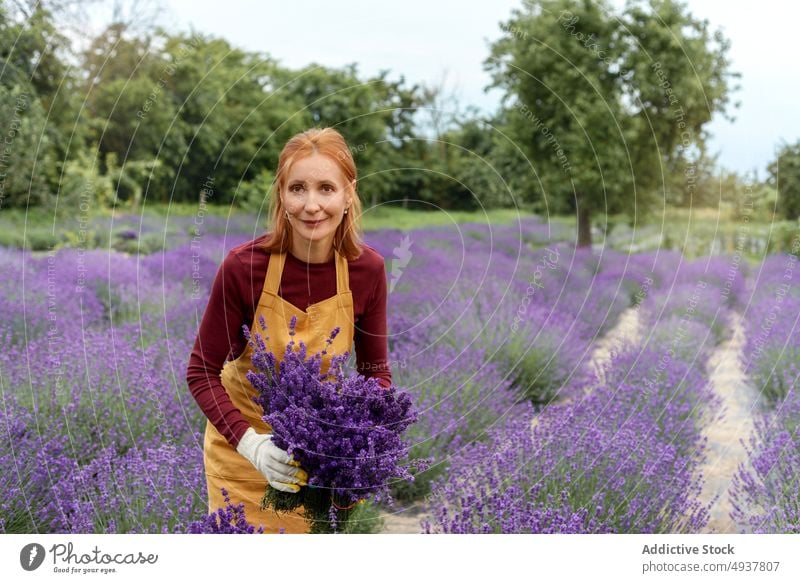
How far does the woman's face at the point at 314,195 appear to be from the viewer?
2.01 metres

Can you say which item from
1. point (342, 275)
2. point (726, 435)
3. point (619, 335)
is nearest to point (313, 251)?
point (342, 275)

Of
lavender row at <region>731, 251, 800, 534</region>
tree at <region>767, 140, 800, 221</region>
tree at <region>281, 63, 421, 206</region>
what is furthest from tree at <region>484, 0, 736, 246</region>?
tree at <region>281, 63, 421, 206</region>

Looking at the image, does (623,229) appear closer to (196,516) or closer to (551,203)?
(551,203)

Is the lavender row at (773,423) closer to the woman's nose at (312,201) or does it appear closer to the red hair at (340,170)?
the red hair at (340,170)

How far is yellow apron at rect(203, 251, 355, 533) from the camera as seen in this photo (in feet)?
6.96

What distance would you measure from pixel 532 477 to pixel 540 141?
6346 millimetres

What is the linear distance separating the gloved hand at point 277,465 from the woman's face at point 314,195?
0.53 metres

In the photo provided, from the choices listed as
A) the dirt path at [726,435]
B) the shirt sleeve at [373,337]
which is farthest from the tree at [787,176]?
the shirt sleeve at [373,337]

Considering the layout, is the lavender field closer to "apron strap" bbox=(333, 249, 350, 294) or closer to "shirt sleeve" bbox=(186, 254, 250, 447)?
"shirt sleeve" bbox=(186, 254, 250, 447)

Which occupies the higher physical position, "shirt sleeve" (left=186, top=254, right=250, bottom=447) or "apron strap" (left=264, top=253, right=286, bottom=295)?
"apron strap" (left=264, top=253, right=286, bottom=295)

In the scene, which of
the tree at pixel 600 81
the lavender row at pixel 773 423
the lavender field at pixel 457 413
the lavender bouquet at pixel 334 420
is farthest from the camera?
the tree at pixel 600 81

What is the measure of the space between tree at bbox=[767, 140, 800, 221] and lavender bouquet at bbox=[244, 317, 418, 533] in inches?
135

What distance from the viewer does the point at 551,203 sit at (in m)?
10.5
